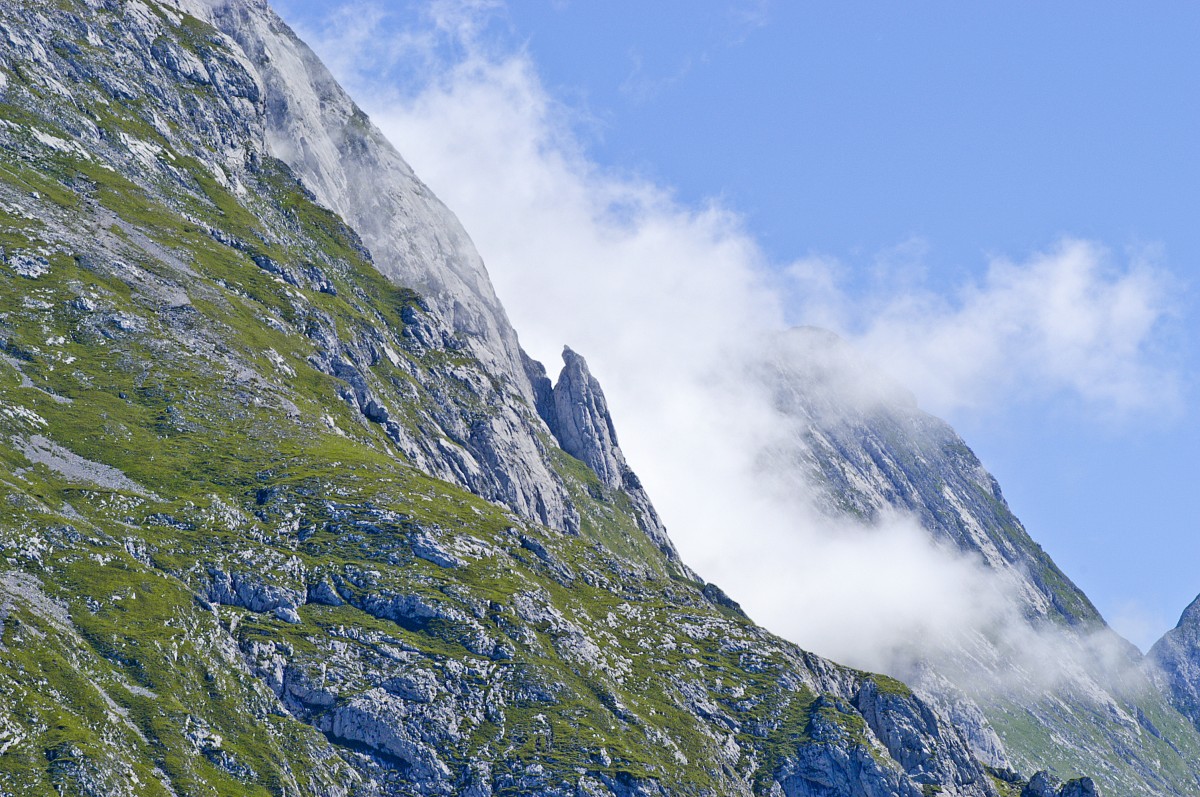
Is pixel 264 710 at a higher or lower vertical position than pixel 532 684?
lower

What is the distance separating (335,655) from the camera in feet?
611

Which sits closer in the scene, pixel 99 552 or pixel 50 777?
pixel 50 777

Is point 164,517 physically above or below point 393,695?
above

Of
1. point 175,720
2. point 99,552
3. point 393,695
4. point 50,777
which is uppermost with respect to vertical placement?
point 99,552

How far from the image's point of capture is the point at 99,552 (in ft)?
589

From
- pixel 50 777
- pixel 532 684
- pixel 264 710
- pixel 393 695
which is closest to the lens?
pixel 50 777

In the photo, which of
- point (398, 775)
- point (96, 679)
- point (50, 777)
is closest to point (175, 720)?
Answer: point (96, 679)

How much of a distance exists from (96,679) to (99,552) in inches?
1158

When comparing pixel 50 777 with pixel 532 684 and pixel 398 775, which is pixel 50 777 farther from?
pixel 532 684

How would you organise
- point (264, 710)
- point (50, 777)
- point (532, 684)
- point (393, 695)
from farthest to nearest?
point (532, 684) < point (393, 695) < point (264, 710) < point (50, 777)

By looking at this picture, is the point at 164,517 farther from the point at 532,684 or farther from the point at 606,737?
the point at 606,737

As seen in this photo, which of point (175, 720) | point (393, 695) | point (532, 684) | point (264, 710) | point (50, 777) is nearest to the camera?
point (50, 777)

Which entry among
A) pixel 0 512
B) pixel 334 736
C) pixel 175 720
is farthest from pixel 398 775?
pixel 0 512

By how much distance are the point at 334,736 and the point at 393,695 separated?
475 inches
